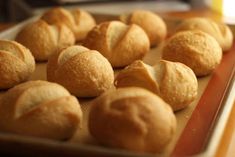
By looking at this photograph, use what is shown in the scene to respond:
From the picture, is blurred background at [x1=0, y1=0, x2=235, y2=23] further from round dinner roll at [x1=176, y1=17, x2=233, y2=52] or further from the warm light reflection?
round dinner roll at [x1=176, y1=17, x2=233, y2=52]

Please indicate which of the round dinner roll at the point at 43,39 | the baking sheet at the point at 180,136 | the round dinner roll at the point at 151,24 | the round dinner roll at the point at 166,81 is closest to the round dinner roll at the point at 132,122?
the baking sheet at the point at 180,136

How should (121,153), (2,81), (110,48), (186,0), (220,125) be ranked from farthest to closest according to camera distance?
(186,0), (110,48), (2,81), (220,125), (121,153)

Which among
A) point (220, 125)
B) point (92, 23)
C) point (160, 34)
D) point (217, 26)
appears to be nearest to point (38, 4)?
point (92, 23)

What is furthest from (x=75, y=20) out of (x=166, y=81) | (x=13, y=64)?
(x=166, y=81)

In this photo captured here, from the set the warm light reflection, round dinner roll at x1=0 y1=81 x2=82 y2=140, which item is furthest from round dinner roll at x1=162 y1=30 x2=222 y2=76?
the warm light reflection

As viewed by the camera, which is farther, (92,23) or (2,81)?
(92,23)

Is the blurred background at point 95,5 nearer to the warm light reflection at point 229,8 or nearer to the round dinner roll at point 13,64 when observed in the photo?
the warm light reflection at point 229,8

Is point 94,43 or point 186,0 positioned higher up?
point 94,43

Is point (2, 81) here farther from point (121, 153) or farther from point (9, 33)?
point (121, 153)
